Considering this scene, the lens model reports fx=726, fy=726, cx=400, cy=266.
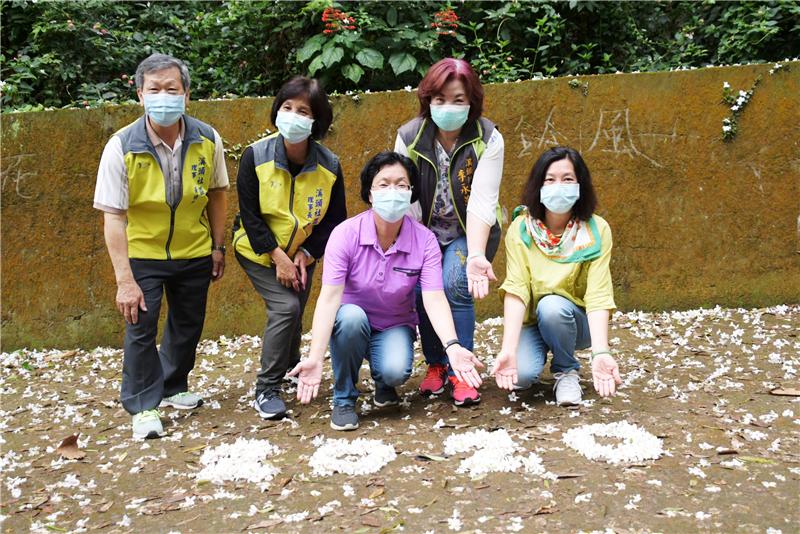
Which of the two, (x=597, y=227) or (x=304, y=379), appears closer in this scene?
(x=304, y=379)

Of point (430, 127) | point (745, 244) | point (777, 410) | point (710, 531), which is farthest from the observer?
point (745, 244)

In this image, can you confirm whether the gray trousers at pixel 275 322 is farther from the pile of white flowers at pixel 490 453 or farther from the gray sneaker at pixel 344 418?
the pile of white flowers at pixel 490 453

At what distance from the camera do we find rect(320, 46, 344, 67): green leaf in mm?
5723

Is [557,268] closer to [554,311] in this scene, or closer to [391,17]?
[554,311]

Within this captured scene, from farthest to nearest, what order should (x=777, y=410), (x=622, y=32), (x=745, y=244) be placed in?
(x=622, y=32) → (x=745, y=244) → (x=777, y=410)

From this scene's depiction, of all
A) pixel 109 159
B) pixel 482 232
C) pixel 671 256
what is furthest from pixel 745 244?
pixel 109 159

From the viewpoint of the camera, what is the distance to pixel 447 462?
295cm

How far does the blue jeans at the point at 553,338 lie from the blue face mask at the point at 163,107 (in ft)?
6.43

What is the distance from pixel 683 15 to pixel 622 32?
82 centimetres

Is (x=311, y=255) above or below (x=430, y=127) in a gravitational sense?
below

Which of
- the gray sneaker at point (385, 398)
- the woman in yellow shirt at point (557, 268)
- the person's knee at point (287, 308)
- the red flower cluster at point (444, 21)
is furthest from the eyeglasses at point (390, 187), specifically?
the red flower cluster at point (444, 21)

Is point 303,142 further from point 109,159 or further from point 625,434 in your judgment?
point 625,434

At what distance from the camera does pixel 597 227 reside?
3.48 metres

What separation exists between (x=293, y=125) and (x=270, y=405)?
54.7 inches
